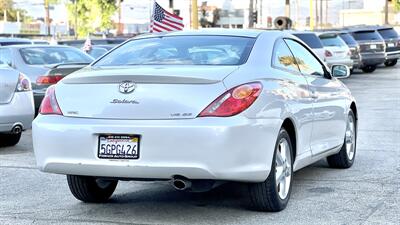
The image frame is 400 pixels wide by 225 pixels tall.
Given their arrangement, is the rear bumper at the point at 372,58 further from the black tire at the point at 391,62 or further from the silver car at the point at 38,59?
the silver car at the point at 38,59

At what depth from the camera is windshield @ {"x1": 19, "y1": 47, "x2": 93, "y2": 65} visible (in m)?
13.6

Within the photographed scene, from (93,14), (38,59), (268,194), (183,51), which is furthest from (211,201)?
(93,14)

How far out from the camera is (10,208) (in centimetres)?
654

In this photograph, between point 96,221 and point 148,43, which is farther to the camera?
point 148,43

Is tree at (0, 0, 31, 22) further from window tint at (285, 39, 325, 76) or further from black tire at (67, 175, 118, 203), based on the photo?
black tire at (67, 175, 118, 203)

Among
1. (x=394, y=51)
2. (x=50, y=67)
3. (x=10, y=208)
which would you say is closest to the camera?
(x=10, y=208)

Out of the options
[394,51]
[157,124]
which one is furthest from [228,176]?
[394,51]

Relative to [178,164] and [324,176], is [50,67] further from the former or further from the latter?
[178,164]

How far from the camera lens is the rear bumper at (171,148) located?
5.47 m

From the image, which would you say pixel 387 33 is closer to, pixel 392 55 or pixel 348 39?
pixel 392 55

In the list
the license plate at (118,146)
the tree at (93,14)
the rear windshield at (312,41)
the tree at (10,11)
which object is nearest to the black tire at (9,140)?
the license plate at (118,146)

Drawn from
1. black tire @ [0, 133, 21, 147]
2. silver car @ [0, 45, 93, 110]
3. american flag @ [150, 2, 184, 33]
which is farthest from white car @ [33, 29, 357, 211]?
american flag @ [150, 2, 184, 33]

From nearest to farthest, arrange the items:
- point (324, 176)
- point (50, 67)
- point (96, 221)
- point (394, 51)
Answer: point (96, 221) < point (324, 176) < point (50, 67) < point (394, 51)

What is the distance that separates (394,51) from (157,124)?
26.9 m
